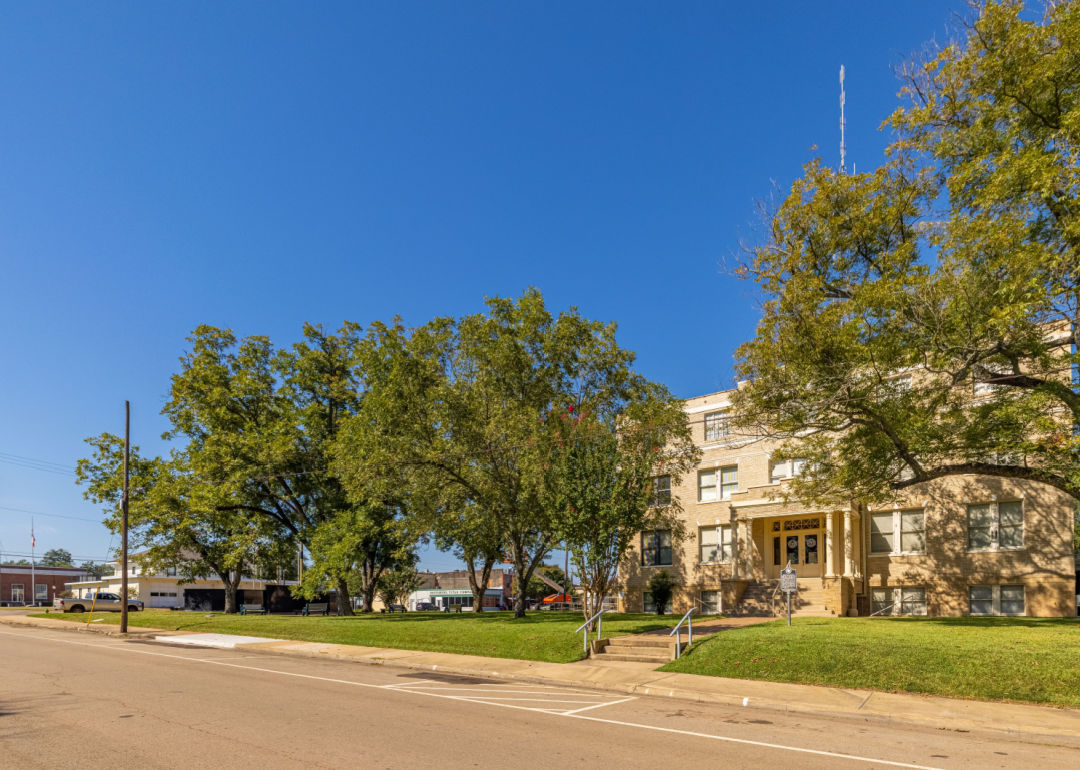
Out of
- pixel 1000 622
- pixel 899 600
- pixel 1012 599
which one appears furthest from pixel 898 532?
pixel 1000 622

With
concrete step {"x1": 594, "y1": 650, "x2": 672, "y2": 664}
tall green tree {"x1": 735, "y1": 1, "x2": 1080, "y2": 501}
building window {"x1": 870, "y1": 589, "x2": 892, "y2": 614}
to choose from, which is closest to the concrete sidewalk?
concrete step {"x1": 594, "y1": 650, "x2": 672, "y2": 664}

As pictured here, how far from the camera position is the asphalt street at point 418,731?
8414 millimetres

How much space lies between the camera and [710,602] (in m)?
32.5

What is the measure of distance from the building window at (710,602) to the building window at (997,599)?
9.81 metres

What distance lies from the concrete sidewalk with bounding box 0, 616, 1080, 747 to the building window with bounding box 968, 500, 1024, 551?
15561mm

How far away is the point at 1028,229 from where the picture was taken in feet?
56.0

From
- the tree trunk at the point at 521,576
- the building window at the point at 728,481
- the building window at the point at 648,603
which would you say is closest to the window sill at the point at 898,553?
the building window at the point at 728,481

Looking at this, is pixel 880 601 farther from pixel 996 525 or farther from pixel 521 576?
pixel 521 576

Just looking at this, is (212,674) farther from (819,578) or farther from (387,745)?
(819,578)

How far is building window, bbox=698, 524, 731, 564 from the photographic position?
32.4m

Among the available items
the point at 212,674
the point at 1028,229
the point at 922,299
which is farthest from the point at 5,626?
the point at 1028,229

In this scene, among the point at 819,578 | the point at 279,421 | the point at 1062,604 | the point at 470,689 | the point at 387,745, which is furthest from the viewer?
the point at 279,421

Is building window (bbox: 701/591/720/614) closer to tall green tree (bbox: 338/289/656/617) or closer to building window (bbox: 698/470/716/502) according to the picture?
building window (bbox: 698/470/716/502)

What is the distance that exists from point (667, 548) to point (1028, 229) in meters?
21.5
